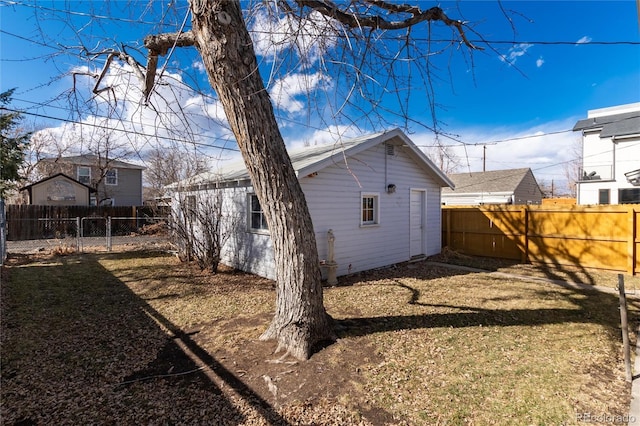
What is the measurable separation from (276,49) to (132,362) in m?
3.94

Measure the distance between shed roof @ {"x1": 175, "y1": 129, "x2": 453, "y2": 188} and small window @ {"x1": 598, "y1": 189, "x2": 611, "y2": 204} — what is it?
1230cm

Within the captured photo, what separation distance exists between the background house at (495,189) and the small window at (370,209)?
17.3 meters

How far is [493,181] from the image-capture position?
974 inches

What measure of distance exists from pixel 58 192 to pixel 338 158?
792 inches

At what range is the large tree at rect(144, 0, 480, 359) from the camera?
306 centimetres

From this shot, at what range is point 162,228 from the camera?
1039 centimetres

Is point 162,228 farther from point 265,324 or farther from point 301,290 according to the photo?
point 301,290

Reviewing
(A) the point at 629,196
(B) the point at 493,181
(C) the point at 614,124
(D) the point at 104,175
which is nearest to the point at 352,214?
(A) the point at 629,196

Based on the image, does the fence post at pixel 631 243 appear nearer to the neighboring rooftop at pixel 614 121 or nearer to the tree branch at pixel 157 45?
the tree branch at pixel 157 45

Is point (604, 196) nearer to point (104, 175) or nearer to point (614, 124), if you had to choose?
point (614, 124)

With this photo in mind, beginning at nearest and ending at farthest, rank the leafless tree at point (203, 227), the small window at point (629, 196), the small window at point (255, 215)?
the small window at point (255, 215) → the leafless tree at point (203, 227) → the small window at point (629, 196)

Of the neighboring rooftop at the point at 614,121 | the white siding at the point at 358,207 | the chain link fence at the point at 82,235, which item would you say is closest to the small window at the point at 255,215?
the white siding at the point at 358,207

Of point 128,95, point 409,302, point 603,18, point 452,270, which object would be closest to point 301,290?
point 409,302

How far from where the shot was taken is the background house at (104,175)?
21484 mm
